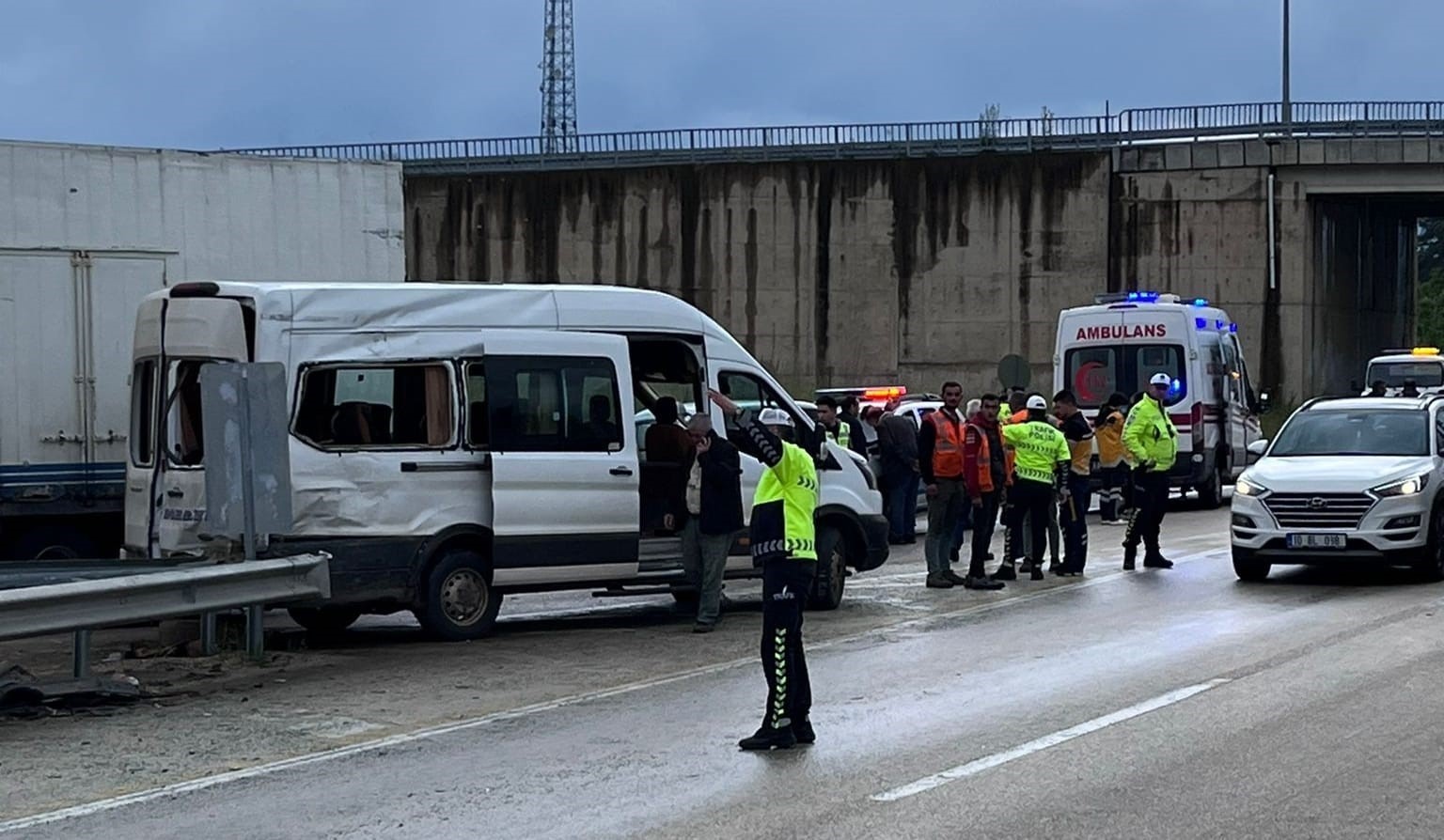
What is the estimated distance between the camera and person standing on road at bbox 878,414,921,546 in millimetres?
22812

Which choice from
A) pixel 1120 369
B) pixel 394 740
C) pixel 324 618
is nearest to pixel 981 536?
pixel 324 618

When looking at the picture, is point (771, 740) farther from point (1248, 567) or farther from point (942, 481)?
point (1248, 567)

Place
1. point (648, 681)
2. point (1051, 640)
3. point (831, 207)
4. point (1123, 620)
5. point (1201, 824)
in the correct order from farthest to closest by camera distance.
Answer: point (831, 207) < point (1123, 620) < point (1051, 640) < point (648, 681) < point (1201, 824)

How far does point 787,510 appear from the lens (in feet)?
32.5

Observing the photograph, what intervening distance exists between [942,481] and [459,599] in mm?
5063

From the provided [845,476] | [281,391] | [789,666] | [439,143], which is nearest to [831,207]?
[439,143]

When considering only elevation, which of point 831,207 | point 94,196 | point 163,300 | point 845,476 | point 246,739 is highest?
point 831,207

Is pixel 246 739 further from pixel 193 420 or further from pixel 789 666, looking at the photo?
pixel 193 420

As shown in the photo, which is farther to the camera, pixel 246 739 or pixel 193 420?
pixel 193 420

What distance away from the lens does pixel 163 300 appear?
13.6 metres

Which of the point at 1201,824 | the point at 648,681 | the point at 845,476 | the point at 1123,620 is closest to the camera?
the point at 1201,824

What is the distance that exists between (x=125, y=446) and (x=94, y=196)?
6.85ft

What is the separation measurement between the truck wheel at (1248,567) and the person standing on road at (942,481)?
2.47 m

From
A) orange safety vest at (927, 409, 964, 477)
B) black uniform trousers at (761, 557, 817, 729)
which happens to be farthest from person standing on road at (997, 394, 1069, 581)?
black uniform trousers at (761, 557, 817, 729)
